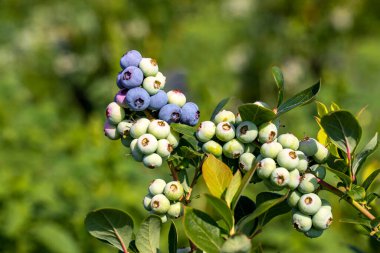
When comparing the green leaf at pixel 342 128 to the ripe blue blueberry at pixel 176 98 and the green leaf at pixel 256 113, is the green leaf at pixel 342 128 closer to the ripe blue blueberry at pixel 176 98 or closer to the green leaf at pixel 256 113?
the green leaf at pixel 256 113

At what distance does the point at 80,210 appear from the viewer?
2.61 meters

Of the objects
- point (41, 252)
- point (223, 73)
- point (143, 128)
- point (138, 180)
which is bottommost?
point (41, 252)

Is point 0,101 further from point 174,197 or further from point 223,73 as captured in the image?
point 174,197

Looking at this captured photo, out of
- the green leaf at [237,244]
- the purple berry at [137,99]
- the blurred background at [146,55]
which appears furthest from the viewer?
the blurred background at [146,55]

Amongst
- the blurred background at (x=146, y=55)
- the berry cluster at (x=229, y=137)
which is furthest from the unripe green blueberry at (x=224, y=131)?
the blurred background at (x=146, y=55)

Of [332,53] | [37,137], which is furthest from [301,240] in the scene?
[332,53]

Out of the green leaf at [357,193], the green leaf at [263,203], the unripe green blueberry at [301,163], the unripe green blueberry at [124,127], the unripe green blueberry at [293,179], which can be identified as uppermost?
the unripe green blueberry at [124,127]

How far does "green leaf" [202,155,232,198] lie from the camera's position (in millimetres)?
855

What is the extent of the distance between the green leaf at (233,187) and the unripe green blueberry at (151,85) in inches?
6.0

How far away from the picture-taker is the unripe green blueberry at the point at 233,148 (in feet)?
2.86

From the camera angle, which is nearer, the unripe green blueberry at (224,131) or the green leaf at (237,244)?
the green leaf at (237,244)

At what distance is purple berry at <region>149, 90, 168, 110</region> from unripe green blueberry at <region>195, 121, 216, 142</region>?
0.20ft

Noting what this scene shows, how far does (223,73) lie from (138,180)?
110 inches

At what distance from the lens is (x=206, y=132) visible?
88 cm
